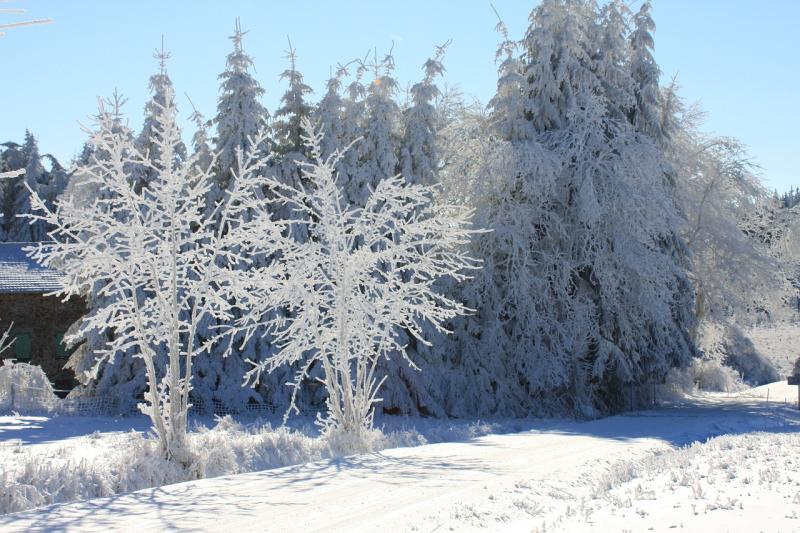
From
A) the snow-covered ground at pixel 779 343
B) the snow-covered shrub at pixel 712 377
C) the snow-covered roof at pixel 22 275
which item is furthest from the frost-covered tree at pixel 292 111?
the snow-covered ground at pixel 779 343

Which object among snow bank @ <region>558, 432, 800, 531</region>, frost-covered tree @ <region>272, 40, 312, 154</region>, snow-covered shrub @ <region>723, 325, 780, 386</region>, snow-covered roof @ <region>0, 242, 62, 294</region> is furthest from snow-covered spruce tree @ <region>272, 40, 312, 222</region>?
snow-covered shrub @ <region>723, 325, 780, 386</region>

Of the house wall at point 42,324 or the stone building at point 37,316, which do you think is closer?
the stone building at point 37,316

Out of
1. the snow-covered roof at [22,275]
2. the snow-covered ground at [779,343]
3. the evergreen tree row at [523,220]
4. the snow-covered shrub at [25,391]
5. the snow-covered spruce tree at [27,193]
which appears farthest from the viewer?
the snow-covered spruce tree at [27,193]

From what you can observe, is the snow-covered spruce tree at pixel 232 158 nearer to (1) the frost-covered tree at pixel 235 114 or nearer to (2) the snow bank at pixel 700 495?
(1) the frost-covered tree at pixel 235 114

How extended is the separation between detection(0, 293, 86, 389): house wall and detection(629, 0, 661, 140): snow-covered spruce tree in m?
19.4

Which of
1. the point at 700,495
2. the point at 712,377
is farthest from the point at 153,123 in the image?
the point at 712,377

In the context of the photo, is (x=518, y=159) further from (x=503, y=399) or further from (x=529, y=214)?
(x=503, y=399)

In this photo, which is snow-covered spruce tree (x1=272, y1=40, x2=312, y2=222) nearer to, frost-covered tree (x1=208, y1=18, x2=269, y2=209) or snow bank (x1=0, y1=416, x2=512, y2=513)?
frost-covered tree (x1=208, y1=18, x2=269, y2=209)

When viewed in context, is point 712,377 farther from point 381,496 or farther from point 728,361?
point 381,496

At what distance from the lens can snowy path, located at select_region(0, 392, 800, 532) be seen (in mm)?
7121

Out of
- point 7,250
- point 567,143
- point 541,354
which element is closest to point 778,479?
point 541,354

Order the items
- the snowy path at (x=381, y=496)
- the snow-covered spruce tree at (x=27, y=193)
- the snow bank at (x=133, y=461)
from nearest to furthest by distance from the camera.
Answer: the snowy path at (x=381, y=496), the snow bank at (x=133, y=461), the snow-covered spruce tree at (x=27, y=193)

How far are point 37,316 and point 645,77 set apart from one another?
21308mm

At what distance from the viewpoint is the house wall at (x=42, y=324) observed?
25.6m
